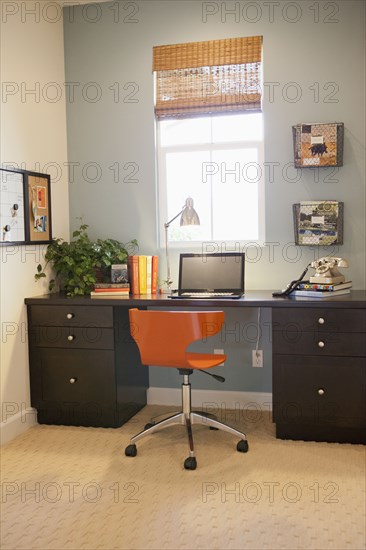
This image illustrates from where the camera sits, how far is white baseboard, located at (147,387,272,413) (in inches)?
158

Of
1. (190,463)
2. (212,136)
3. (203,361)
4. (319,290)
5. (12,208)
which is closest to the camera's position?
(190,463)

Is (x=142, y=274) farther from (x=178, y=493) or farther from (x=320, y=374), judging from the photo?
(x=178, y=493)

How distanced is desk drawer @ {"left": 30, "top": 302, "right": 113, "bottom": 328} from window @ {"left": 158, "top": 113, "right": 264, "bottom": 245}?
80 centimetres

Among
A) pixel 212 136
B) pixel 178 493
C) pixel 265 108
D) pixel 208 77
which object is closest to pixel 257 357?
pixel 178 493

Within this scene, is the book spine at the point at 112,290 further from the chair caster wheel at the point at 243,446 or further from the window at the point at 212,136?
the chair caster wheel at the point at 243,446

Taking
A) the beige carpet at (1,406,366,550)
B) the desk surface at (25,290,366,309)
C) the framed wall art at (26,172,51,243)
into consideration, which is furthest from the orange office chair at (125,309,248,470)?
the framed wall art at (26,172,51,243)

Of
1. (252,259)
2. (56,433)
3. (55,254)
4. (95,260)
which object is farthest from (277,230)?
(56,433)

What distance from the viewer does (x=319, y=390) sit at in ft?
11.0

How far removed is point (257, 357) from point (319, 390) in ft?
2.31

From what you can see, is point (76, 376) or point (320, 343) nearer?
point (320, 343)

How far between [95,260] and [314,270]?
142cm

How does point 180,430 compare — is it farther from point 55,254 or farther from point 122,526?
Result: point 55,254

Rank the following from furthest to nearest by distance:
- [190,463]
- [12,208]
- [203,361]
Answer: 1. [12,208]
2. [203,361]
3. [190,463]

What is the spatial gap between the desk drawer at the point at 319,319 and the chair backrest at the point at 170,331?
1.37 ft
